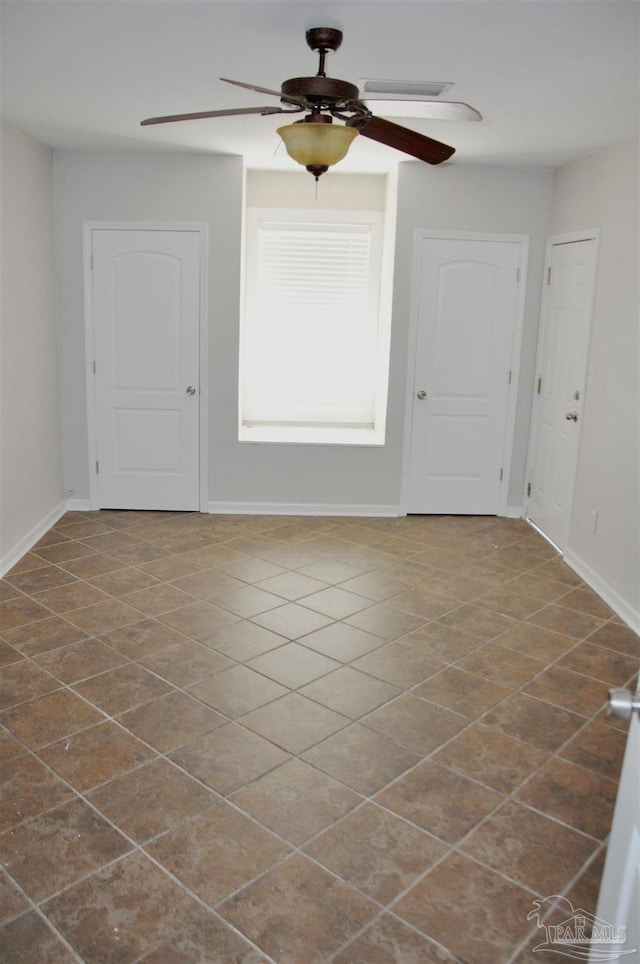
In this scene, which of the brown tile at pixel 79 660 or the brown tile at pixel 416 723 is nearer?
the brown tile at pixel 416 723

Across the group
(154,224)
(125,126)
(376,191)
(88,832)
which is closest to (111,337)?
(154,224)

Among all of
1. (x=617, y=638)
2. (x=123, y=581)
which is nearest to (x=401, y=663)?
(x=617, y=638)

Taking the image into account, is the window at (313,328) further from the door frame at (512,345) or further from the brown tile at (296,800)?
the brown tile at (296,800)

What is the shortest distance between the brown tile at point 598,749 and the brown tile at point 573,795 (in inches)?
1.7

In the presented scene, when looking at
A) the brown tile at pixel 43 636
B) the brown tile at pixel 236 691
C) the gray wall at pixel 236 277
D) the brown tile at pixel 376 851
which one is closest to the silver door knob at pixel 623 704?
the brown tile at pixel 376 851

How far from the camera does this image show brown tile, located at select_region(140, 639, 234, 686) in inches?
129

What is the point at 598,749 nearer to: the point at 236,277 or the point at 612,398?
the point at 612,398

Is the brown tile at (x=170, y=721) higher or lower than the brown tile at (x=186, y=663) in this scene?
lower

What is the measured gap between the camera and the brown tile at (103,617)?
3727mm

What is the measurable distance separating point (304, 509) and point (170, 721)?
2.97 m

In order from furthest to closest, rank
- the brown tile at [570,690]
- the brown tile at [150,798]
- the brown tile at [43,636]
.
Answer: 1. the brown tile at [43,636]
2. the brown tile at [570,690]
3. the brown tile at [150,798]

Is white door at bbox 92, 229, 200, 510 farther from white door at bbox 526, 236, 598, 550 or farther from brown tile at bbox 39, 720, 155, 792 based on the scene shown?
brown tile at bbox 39, 720, 155, 792

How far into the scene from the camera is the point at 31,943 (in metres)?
1.93

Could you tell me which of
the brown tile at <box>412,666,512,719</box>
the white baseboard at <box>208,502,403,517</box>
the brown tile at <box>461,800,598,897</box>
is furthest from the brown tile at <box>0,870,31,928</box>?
the white baseboard at <box>208,502,403,517</box>
